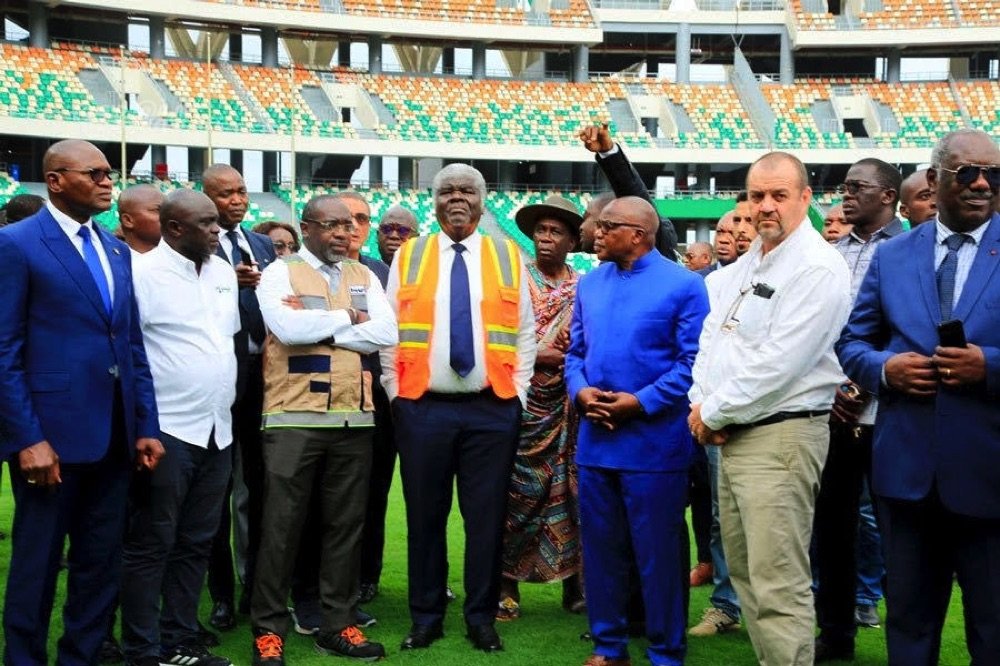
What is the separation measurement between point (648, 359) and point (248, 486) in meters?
2.30

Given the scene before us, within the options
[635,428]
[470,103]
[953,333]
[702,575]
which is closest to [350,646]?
[635,428]

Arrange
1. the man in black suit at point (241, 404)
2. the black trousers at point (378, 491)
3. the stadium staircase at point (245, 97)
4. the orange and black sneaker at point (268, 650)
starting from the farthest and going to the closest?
the stadium staircase at point (245, 97) < the black trousers at point (378, 491) < the man in black suit at point (241, 404) < the orange and black sneaker at point (268, 650)

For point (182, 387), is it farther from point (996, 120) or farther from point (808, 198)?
point (996, 120)

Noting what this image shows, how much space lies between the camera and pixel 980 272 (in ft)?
12.8

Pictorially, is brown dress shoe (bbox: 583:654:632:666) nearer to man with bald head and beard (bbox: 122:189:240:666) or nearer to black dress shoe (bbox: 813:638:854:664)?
black dress shoe (bbox: 813:638:854:664)

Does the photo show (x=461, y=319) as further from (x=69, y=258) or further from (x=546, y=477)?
(x=69, y=258)

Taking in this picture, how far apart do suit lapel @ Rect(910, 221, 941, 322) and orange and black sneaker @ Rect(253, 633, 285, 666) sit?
3.18 m

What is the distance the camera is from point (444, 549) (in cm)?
558

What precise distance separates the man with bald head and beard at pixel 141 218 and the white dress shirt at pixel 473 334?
3.88 feet

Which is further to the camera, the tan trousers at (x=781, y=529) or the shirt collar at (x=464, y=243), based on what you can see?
the shirt collar at (x=464, y=243)

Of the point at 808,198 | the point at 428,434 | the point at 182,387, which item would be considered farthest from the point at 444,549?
the point at 808,198

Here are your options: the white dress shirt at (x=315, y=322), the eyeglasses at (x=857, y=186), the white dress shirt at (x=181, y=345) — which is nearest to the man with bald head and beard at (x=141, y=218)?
the white dress shirt at (x=181, y=345)

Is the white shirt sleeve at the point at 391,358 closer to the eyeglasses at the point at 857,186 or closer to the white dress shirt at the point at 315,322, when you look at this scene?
the white dress shirt at the point at 315,322

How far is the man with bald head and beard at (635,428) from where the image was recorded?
16.4 ft
